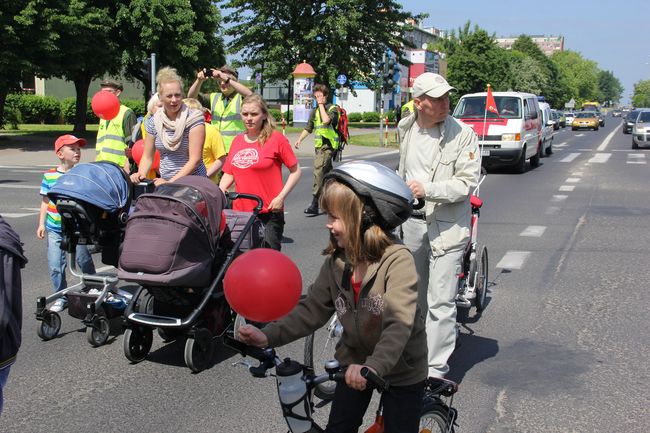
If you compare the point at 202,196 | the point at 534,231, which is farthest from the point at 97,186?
the point at 534,231

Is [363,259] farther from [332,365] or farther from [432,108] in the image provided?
[432,108]

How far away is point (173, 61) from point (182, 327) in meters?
34.1

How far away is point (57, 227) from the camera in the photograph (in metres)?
6.19

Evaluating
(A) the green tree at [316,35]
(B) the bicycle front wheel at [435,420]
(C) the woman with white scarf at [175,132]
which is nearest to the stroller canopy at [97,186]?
(C) the woman with white scarf at [175,132]

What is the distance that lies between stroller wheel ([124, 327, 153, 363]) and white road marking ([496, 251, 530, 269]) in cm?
469

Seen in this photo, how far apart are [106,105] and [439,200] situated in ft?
14.9

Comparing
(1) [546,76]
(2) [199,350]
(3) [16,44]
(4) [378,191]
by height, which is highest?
(1) [546,76]

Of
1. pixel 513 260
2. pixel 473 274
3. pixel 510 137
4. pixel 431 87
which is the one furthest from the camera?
pixel 510 137

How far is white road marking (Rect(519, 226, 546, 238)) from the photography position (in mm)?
11033

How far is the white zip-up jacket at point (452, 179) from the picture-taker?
14.9 ft

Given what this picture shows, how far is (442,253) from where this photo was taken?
4539 millimetres

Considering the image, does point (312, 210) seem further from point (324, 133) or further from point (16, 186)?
point (16, 186)

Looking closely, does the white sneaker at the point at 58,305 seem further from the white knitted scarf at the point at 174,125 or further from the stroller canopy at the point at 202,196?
the stroller canopy at the point at 202,196

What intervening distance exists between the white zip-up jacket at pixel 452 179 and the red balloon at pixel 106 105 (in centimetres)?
429
